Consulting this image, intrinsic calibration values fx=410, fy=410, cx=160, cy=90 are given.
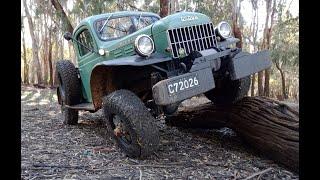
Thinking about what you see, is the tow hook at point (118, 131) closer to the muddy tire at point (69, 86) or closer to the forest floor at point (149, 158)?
the forest floor at point (149, 158)

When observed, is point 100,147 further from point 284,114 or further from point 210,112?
point 284,114

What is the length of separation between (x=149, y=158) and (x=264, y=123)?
5.21 feet

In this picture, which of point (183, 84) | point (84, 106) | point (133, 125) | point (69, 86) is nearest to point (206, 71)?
point (183, 84)

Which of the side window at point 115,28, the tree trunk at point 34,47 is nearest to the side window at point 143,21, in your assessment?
the side window at point 115,28

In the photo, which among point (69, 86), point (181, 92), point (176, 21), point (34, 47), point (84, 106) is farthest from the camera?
point (34, 47)

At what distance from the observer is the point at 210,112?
21.7ft

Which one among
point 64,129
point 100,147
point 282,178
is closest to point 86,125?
point 64,129

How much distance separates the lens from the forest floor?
4543 millimetres

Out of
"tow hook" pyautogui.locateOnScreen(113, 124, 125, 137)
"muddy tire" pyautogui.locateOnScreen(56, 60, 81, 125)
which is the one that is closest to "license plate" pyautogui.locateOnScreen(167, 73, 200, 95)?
"tow hook" pyautogui.locateOnScreen(113, 124, 125, 137)

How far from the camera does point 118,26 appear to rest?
22.3 ft

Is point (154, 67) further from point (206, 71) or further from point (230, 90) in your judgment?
point (230, 90)

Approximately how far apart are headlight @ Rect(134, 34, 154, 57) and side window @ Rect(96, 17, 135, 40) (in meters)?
1.55
